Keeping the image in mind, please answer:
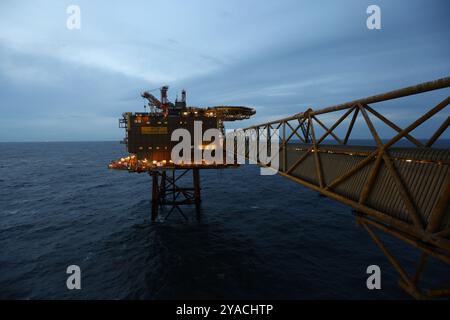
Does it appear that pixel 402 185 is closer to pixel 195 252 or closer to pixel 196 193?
pixel 195 252

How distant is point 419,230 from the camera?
6.13m

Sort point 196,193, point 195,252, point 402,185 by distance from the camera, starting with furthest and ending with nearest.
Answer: point 196,193 < point 195,252 < point 402,185

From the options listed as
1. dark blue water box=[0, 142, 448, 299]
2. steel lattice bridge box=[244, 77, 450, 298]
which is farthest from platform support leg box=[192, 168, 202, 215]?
steel lattice bridge box=[244, 77, 450, 298]

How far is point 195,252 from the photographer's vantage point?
2523 centimetres

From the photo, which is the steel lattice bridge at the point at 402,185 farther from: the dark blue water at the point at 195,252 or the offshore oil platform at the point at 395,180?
the dark blue water at the point at 195,252

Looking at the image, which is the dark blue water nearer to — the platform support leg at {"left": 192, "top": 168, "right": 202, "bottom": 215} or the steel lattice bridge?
the platform support leg at {"left": 192, "top": 168, "right": 202, "bottom": 215}

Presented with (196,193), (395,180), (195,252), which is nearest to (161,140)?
(196,193)

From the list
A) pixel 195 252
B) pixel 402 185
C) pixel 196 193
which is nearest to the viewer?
pixel 402 185

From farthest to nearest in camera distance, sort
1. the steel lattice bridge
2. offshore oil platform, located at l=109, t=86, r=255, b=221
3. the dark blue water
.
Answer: offshore oil platform, located at l=109, t=86, r=255, b=221 → the dark blue water → the steel lattice bridge

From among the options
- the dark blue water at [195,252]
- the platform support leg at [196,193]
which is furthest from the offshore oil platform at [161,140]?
the dark blue water at [195,252]

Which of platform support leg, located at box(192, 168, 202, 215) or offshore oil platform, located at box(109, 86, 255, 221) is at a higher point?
offshore oil platform, located at box(109, 86, 255, 221)

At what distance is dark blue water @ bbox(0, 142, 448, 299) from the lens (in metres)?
19.6

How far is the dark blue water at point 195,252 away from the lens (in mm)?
19562
